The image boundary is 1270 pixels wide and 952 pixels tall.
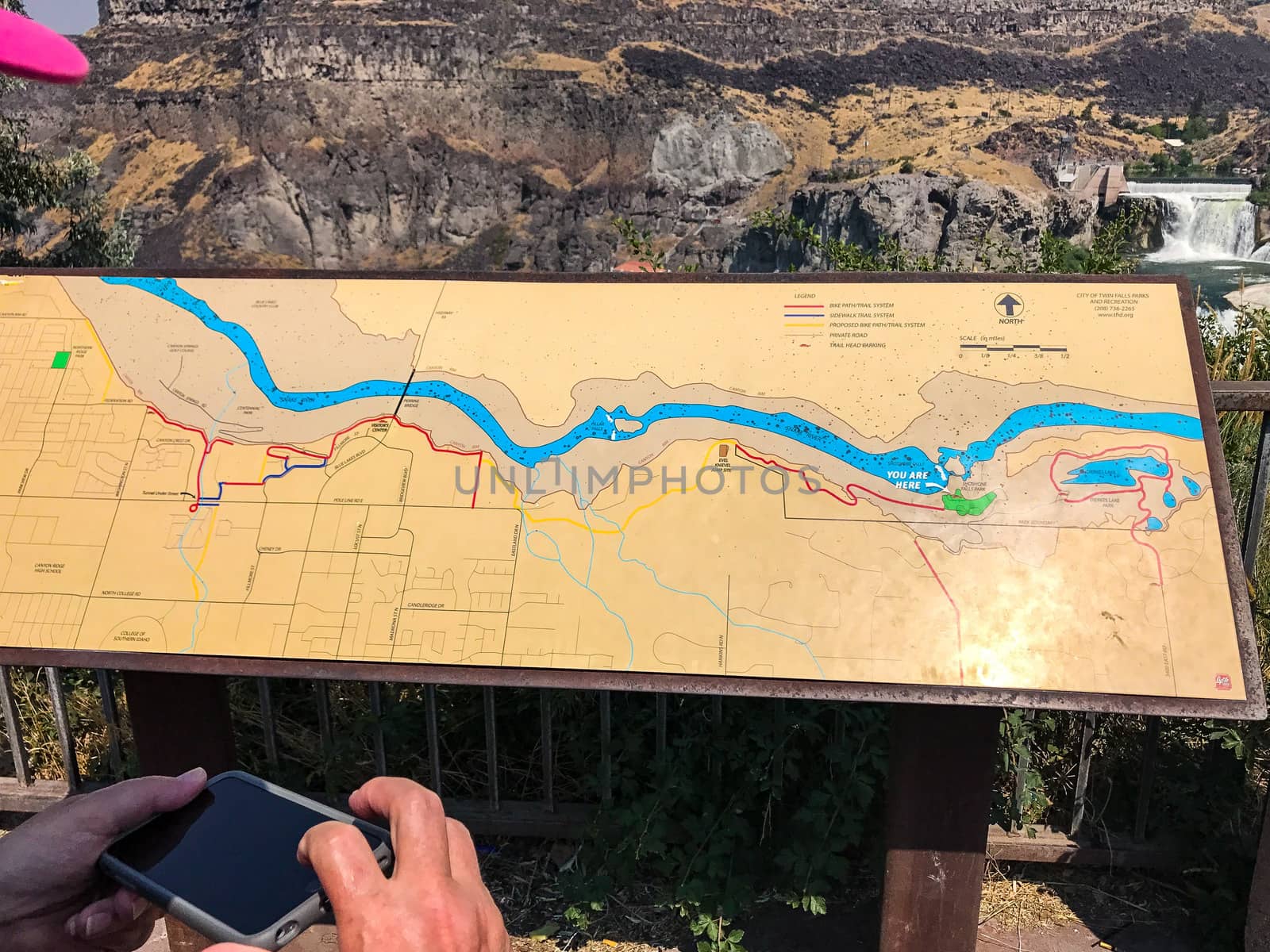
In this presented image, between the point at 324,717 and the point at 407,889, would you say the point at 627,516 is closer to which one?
the point at 407,889

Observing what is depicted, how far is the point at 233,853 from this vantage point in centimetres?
120

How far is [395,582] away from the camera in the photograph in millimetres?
1812

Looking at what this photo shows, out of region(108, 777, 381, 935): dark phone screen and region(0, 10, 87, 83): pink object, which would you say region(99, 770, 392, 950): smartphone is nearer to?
region(108, 777, 381, 935): dark phone screen

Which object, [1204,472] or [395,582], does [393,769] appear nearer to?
[395,582]

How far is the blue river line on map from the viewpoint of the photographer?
6.03ft

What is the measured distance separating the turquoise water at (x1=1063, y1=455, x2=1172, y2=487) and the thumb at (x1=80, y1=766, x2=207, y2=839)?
1637 millimetres

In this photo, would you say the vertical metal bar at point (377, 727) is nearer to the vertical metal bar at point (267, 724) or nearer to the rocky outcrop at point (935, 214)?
the vertical metal bar at point (267, 724)

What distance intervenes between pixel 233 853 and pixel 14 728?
2.10 metres

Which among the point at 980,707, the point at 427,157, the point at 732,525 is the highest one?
the point at 427,157

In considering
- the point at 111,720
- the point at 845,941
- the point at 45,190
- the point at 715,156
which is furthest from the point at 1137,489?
the point at 715,156

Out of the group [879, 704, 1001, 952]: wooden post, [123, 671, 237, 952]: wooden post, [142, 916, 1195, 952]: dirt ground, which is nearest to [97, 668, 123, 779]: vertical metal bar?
[142, 916, 1195, 952]: dirt ground

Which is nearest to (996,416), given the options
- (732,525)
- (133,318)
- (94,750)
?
(732,525)

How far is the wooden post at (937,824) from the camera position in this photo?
1898mm

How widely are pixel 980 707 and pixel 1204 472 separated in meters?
0.64
